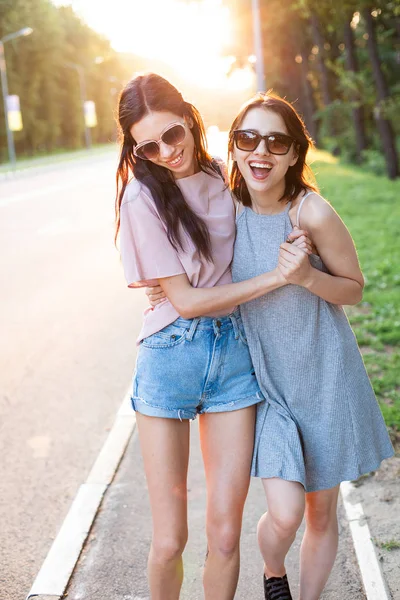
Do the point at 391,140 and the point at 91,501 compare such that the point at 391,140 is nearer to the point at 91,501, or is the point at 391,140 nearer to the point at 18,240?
the point at 18,240

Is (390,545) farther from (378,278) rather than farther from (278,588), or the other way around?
(378,278)

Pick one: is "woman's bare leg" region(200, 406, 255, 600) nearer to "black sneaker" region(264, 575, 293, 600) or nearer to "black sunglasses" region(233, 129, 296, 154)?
"black sneaker" region(264, 575, 293, 600)

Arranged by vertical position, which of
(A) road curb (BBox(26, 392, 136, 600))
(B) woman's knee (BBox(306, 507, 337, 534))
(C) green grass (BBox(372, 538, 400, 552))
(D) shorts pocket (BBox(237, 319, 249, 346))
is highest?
(D) shorts pocket (BBox(237, 319, 249, 346))

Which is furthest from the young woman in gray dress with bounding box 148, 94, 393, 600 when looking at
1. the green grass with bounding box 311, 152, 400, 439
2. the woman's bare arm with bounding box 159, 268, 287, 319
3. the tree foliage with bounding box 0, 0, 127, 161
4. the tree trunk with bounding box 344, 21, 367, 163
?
the tree foliage with bounding box 0, 0, 127, 161

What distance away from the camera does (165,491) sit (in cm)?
270

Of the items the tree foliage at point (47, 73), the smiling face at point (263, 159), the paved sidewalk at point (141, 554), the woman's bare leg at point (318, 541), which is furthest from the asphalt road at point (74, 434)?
the tree foliage at point (47, 73)

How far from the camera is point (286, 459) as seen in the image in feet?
8.74

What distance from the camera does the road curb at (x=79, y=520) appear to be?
3492mm

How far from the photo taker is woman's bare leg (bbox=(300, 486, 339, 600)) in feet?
9.39

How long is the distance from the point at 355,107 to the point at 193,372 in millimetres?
24382

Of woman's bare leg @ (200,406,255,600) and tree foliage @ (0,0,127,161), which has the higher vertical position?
tree foliage @ (0,0,127,161)

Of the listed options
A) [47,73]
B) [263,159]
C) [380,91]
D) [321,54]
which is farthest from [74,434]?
[47,73]

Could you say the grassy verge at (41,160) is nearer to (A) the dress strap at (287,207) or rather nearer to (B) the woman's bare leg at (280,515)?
(A) the dress strap at (287,207)

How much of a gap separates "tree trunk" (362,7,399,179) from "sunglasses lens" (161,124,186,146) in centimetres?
1766
